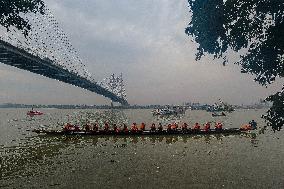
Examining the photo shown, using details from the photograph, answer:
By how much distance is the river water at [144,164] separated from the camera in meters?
16.8

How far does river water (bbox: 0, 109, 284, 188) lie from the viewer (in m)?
16.8

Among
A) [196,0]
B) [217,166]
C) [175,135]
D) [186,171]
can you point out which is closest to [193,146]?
[175,135]

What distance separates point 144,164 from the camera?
69.6ft

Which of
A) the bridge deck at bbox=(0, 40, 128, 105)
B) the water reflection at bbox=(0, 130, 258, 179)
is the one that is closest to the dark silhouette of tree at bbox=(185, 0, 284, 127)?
the water reflection at bbox=(0, 130, 258, 179)

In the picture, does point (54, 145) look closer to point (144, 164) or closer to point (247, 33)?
point (144, 164)

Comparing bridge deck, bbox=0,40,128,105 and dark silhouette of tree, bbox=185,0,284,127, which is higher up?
bridge deck, bbox=0,40,128,105

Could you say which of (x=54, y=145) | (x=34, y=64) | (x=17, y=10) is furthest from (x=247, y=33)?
(x=34, y=64)

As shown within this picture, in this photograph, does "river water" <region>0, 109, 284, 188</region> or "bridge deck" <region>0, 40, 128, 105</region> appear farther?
"bridge deck" <region>0, 40, 128, 105</region>

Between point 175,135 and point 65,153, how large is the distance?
46.7 ft

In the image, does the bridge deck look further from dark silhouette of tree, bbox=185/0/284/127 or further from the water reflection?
dark silhouette of tree, bbox=185/0/284/127

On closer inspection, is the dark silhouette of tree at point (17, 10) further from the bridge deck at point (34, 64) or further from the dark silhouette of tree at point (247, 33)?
the bridge deck at point (34, 64)

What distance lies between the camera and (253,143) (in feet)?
106

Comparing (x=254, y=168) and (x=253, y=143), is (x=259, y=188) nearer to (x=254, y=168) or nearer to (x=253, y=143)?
(x=254, y=168)

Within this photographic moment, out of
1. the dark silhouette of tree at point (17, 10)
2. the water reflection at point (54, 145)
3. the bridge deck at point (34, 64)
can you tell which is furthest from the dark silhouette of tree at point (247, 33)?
the bridge deck at point (34, 64)
